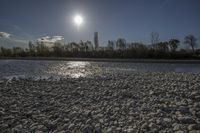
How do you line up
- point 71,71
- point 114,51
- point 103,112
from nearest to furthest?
point 103,112 → point 71,71 → point 114,51

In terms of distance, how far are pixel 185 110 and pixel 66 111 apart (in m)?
2.42

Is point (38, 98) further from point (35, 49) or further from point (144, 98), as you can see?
point (35, 49)

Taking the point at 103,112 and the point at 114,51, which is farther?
the point at 114,51

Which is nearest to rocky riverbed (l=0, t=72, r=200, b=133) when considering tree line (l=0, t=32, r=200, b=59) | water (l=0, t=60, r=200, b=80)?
water (l=0, t=60, r=200, b=80)

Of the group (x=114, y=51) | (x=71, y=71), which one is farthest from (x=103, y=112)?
(x=114, y=51)

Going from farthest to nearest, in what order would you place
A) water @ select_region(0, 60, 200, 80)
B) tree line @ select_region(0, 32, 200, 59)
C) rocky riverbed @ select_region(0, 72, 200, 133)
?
tree line @ select_region(0, 32, 200, 59)
water @ select_region(0, 60, 200, 80)
rocky riverbed @ select_region(0, 72, 200, 133)

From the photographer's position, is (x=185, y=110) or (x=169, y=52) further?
(x=169, y=52)

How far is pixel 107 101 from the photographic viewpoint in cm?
489

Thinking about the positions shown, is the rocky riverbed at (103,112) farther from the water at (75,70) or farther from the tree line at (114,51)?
the tree line at (114,51)

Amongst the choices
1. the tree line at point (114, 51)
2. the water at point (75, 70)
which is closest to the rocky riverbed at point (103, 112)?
the water at point (75, 70)

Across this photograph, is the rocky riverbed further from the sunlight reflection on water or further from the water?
the sunlight reflection on water

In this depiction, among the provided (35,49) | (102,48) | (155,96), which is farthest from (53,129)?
(35,49)

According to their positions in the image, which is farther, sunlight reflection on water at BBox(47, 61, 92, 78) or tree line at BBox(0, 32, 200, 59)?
tree line at BBox(0, 32, 200, 59)

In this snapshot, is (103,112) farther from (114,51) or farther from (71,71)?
(114,51)
